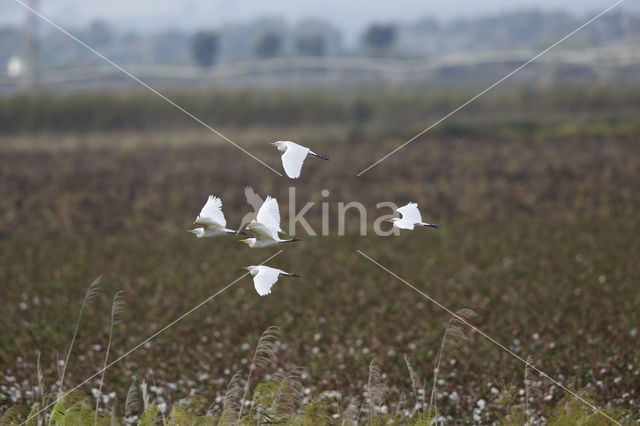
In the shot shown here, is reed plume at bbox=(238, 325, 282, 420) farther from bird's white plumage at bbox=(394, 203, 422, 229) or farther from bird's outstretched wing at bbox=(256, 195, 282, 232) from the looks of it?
bird's white plumage at bbox=(394, 203, 422, 229)

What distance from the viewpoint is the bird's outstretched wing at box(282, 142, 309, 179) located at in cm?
284

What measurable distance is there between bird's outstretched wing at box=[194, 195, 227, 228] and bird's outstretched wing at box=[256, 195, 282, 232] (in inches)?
5.6

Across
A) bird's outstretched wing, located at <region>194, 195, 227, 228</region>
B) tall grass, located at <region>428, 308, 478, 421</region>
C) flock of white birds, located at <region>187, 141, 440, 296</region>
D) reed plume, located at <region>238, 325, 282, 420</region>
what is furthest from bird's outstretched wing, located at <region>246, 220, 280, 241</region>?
tall grass, located at <region>428, 308, 478, 421</region>

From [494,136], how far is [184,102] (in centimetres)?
1480

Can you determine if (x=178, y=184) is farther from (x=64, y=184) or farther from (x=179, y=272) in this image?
(x=179, y=272)

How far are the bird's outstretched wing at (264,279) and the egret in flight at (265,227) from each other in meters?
0.11

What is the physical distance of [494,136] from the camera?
28.6 metres

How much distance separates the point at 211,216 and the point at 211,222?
4 cm

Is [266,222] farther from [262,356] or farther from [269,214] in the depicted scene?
[262,356]

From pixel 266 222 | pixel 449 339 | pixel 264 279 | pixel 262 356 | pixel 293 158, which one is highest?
pixel 293 158

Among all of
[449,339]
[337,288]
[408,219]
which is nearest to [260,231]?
[408,219]

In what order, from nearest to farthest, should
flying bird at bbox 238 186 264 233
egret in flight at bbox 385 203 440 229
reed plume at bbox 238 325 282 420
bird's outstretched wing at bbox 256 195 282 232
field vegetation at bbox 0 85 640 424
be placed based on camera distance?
1. flying bird at bbox 238 186 264 233
2. egret in flight at bbox 385 203 440 229
3. bird's outstretched wing at bbox 256 195 282 232
4. reed plume at bbox 238 325 282 420
5. field vegetation at bbox 0 85 640 424

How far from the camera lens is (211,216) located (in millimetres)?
2838

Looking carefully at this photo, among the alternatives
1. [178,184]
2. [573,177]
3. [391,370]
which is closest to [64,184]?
[178,184]
